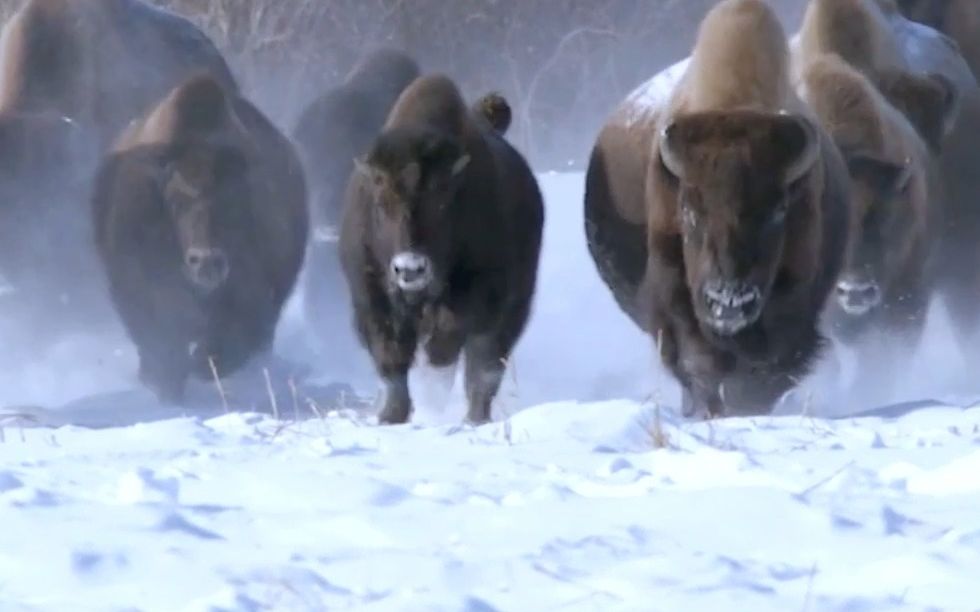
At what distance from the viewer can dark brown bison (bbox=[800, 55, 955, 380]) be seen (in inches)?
425

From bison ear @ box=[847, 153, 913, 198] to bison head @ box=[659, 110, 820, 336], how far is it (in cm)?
198

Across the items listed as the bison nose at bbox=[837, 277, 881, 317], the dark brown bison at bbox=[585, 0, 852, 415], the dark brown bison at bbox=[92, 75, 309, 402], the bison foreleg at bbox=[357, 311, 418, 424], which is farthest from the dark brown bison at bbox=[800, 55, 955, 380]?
the dark brown bison at bbox=[92, 75, 309, 402]

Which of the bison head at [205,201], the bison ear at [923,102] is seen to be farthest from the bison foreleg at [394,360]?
the bison ear at [923,102]

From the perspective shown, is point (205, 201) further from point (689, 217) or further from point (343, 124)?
point (343, 124)

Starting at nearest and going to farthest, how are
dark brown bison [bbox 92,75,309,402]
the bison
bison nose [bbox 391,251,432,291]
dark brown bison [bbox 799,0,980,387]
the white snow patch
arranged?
the white snow patch → bison nose [bbox 391,251,432,291] → the bison → dark brown bison [bbox 92,75,309,402] → dark brown bison [bbox 799,0,980,387]

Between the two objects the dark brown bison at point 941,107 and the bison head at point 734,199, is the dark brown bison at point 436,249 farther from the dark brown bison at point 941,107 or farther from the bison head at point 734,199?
the dark brown bison at point 941,107

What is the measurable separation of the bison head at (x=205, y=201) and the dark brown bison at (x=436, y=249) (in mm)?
1862

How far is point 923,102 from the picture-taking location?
472 inches

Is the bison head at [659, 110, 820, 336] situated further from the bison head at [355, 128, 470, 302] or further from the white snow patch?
the white snow patch

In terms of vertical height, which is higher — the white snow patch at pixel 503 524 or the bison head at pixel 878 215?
the white snow patch at pixel 503 524

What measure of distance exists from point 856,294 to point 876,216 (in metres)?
0.52

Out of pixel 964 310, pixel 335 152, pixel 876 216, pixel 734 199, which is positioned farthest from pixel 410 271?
pixel 335 152

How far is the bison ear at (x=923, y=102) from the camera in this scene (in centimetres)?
1198

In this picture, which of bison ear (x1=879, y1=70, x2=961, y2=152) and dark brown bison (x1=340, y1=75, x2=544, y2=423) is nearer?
dark brown bison (x1=340, y1=75, x2=544, y2=423)
